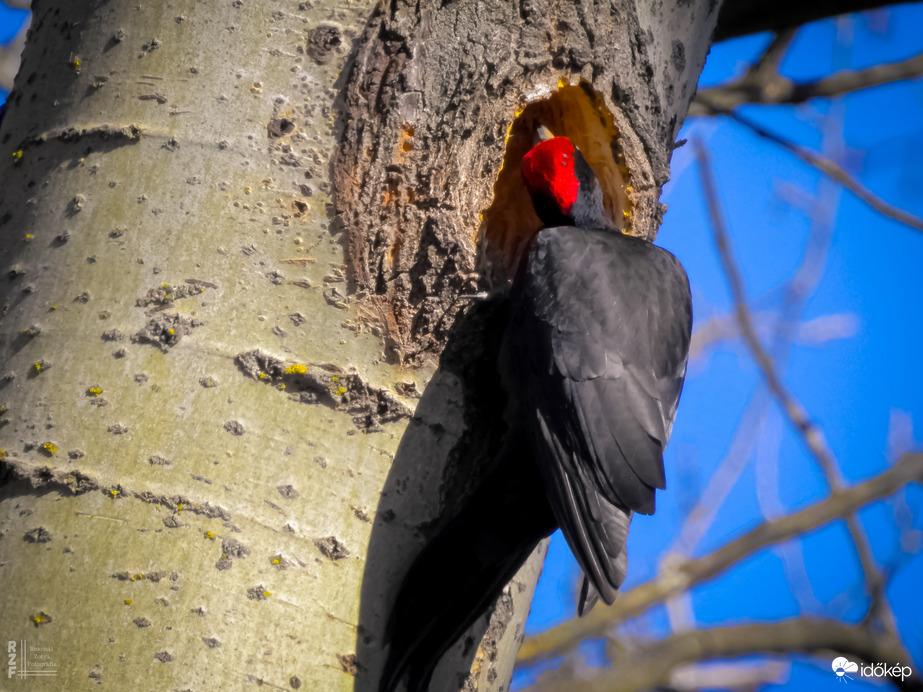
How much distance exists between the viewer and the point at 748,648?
329 cm

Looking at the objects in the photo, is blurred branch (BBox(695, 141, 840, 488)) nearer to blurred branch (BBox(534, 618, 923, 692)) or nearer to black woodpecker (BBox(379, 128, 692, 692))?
blurred branch (BBox(534, 618, 923, 692))

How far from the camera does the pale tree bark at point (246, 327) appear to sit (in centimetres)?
117

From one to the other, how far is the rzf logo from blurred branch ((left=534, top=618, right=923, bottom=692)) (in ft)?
9.07

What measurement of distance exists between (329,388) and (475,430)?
31 cm

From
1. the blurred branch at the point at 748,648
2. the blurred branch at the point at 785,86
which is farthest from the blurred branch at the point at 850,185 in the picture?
the blurred branch at the point at 748,648

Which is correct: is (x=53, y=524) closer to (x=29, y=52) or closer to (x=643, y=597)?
(x=29, y=52)

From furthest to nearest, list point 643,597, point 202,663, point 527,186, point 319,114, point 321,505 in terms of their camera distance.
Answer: point 643,597, point 527,186, point 319,114, point 321,505, point 202,663

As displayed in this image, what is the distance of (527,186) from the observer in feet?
6.47

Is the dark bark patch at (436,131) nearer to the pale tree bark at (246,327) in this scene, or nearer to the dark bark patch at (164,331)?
the pale tree bark at (246,327)

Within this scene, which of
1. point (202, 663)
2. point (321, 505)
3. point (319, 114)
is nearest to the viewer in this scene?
point (202, 663)

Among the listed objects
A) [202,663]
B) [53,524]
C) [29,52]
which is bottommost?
[202,663]

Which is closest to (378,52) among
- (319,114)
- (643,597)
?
(319,114)

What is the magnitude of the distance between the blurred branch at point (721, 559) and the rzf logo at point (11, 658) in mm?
3061

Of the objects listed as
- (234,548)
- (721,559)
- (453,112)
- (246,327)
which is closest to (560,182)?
(453,112)
